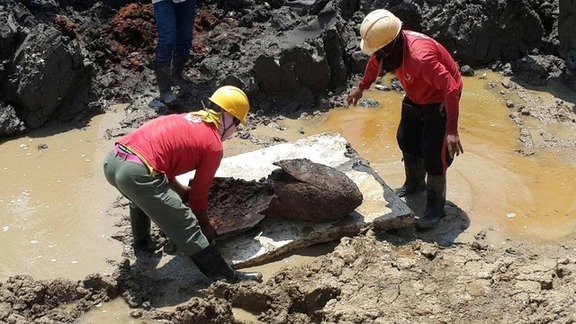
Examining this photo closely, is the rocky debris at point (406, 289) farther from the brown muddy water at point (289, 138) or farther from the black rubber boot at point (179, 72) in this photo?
the black rubber boot at point (179, 72)

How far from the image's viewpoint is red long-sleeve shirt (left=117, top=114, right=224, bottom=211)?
4.55m

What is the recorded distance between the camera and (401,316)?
4270 mm

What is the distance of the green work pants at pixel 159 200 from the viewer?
4.46 m

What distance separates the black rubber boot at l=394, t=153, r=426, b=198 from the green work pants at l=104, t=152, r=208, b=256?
1995 millimetres

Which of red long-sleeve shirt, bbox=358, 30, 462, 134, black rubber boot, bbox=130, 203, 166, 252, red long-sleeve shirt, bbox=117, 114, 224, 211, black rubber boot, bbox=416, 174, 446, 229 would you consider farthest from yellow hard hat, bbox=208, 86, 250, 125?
black rubber boot, bbox=416, 174, 446, 229

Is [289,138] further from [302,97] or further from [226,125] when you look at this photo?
[226,125]

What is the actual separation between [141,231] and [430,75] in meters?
2.22

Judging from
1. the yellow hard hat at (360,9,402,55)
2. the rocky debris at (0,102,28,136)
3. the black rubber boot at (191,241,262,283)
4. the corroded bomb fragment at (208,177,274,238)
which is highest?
the yellow hard hat at (360,9,402,55)

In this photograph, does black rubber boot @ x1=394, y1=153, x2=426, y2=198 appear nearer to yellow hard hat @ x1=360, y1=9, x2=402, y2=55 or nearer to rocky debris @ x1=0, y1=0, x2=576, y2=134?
yellow hard hat @ x1=360, y1=9, x2=402, y2=55

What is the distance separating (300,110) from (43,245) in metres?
3.15

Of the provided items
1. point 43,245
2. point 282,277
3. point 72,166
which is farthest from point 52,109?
point 282,277

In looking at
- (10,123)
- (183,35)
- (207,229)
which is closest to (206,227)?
(207,229)

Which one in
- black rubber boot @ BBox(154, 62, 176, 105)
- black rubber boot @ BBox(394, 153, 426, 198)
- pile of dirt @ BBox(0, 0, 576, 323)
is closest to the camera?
pile of dirt @ BBox(0, 0, 576, 323)

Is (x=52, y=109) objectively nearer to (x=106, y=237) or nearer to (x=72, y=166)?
(x=72, y=166)
